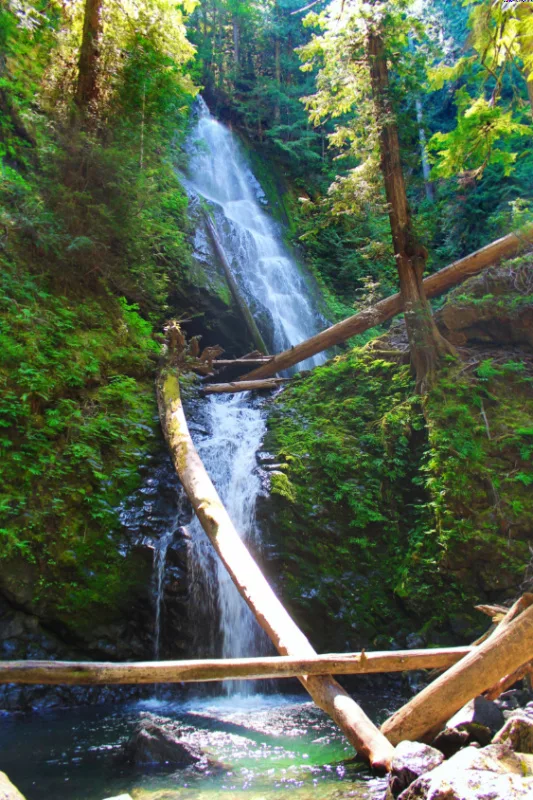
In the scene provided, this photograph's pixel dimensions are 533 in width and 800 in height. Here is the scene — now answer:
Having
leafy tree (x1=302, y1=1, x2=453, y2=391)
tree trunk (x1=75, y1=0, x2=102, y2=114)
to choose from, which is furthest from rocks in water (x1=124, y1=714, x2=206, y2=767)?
tree trunk (x1=75, y1=0, x2=102, y2=114)

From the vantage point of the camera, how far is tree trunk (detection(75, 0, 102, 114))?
29.2 ft

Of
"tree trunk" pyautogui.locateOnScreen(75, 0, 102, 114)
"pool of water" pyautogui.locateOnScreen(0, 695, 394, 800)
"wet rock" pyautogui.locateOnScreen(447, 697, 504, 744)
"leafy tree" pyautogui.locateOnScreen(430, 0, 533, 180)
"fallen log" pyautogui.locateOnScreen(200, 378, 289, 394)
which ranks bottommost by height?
"pool of water" pyautogui.locateOnScreen(0, 695, 394, 800)

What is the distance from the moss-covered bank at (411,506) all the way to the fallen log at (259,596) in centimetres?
155

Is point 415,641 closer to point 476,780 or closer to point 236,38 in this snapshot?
point 476,780

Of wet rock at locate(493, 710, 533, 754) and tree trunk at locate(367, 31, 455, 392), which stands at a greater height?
tree trunk at locate(367, 31, 455, 392)

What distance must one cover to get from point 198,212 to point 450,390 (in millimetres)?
9888

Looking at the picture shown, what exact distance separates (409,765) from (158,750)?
2.13m

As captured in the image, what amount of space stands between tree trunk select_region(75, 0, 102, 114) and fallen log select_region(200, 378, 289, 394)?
543 cm

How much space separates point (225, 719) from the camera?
210 inches

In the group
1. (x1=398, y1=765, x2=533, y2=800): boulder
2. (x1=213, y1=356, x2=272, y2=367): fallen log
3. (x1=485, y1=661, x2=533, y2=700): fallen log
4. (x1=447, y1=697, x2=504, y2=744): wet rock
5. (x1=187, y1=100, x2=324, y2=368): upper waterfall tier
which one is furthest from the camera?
(x1=187, y1=100, x2=324, y2=368): upper waterfall tier

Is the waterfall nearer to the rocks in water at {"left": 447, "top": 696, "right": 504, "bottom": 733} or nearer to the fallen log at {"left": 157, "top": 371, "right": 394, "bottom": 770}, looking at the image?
the fallen log at {"left": 157, "top": 371, "right": 394, "bottom": 770}

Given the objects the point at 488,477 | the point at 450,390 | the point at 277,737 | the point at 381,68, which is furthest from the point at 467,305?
the point at 277,737

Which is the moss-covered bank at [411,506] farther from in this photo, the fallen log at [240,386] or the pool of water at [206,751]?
the fallen log at [240,386]

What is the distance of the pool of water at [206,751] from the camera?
11.9 feet
